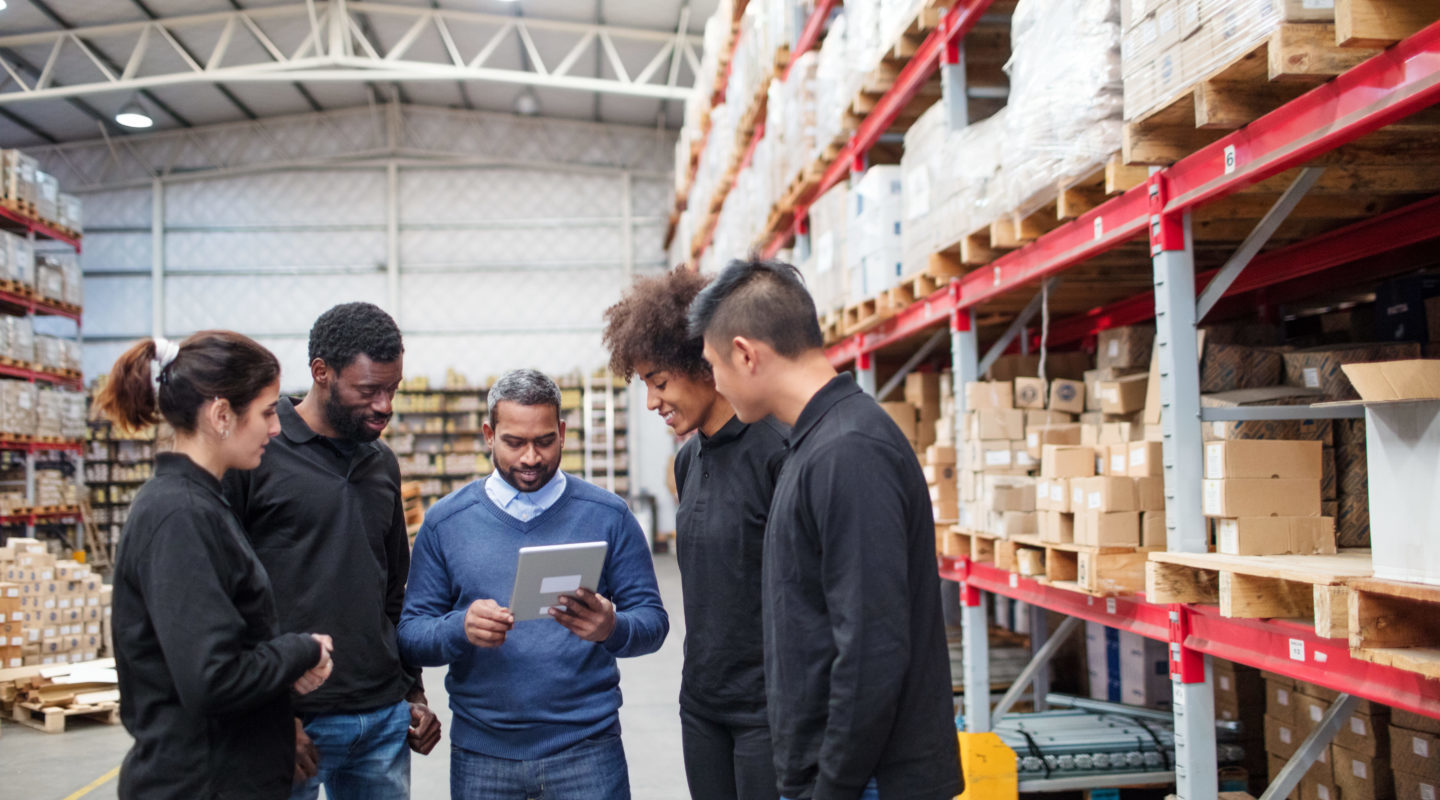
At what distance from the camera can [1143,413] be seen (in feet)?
14.1

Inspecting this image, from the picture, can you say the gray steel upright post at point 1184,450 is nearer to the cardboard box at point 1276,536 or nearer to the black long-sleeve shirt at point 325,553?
the cardboard box at point 1276,536

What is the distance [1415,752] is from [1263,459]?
179cm

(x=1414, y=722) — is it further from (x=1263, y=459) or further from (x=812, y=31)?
(x=812, y=31)

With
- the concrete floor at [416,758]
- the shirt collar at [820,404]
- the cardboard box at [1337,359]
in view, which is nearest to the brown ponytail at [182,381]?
the shirt collar at [820,404]

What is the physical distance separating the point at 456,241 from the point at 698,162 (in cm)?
747

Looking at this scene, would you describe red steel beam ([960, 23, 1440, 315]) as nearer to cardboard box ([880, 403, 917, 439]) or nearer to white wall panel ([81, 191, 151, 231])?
cardboard box ([880, 403, 917, 439])

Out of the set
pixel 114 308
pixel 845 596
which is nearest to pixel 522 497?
pixel 845 596

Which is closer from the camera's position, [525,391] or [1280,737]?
[525,391]

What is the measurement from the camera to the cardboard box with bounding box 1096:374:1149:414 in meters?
4.32

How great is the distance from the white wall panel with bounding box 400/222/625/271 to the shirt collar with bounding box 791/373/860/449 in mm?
18295

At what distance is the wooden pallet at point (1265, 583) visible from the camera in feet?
8.37

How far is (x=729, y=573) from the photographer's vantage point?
8.43ft

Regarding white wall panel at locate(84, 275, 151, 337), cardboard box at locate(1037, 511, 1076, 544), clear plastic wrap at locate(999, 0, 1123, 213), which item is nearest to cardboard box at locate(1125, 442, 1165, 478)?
cardboard box at locate(1037, 511, 1076, 544)

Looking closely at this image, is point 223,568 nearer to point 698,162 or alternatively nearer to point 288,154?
point 698,162
